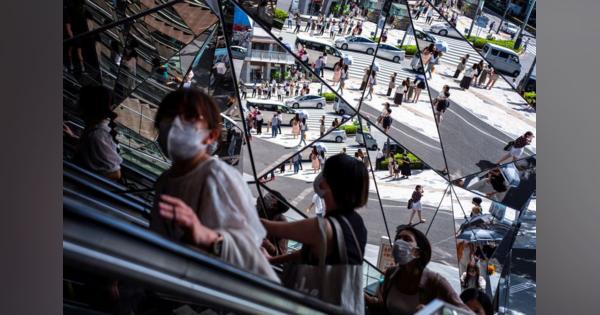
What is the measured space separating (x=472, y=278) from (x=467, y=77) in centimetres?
88

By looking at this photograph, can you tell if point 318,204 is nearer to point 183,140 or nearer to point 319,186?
point 319,186

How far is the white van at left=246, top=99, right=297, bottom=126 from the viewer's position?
273 centimetres

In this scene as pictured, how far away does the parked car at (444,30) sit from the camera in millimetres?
3451

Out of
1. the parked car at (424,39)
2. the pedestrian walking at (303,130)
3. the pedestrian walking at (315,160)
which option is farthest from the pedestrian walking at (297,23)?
the parked car at (424,39)

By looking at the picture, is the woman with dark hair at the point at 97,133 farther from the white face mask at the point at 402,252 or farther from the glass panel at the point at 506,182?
the glass panel at the point at 506,182

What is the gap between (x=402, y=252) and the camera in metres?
3.17

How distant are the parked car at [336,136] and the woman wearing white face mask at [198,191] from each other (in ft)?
1.75

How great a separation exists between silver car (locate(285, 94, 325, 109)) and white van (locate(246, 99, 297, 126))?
21mm

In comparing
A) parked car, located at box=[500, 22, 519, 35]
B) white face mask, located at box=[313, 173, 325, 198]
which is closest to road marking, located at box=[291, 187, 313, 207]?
white face mask, located at box=[313, 173, 325, 198]

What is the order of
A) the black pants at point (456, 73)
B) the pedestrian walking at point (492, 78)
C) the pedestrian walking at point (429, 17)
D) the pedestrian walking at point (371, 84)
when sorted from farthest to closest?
the pedestrian walking at point (492, 78), the black pants at point (456, 73), the pedestrian walking at point (429, 17), the pedestrian walking at point (371, 84)

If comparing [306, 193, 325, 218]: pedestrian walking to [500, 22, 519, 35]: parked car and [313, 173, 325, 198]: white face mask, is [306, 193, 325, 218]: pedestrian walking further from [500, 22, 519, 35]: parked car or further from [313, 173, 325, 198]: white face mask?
[500, 22, 519, 35]: parked car

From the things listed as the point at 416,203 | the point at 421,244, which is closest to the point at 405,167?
the point at 416,203
